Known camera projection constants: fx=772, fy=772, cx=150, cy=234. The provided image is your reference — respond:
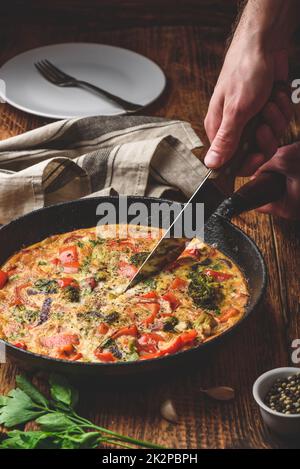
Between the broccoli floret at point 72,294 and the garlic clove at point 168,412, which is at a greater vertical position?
the broccoli floret at point 72,294

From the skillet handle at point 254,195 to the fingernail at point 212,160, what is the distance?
0.16m

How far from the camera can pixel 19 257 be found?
11.9 ft

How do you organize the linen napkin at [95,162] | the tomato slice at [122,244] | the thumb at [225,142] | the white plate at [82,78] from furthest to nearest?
the white plate at [82,78] < the linen napkin at [95,162] < the tomato slice at [122,244] < the thumb at [225,142]

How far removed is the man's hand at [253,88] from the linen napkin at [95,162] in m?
0.36

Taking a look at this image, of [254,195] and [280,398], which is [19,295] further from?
[280,398]

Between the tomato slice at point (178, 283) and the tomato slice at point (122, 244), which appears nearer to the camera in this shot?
the tomato slice at point (178, 283)

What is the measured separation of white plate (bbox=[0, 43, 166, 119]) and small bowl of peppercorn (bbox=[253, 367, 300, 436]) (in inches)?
97.1

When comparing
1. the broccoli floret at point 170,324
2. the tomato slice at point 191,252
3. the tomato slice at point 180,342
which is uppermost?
the tomato slice at point 191,252

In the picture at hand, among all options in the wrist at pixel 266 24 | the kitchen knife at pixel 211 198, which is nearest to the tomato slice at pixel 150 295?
the kitchen knife at pixel 211 198

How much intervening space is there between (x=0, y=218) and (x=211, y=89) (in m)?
1.93

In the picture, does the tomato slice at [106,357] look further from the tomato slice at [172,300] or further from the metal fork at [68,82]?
the metal fork at [68,82]

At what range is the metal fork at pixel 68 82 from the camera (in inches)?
193

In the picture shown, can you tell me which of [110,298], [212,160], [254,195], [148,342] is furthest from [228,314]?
[212,160]

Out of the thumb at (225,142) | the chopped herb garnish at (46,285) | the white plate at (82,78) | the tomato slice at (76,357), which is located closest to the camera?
the tomato slice at (76,357)
